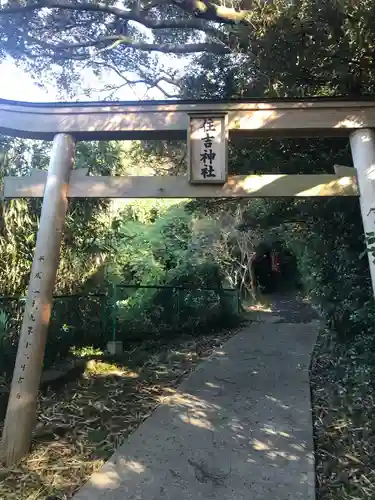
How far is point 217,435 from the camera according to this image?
458cm

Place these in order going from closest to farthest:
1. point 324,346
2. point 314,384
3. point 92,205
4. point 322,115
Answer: point 322,115 → point 314,384 → point 92,205 → point 324,346

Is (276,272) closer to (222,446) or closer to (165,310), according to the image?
(165,310)

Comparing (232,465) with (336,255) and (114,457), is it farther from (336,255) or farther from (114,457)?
(336,255)

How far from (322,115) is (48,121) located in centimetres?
269

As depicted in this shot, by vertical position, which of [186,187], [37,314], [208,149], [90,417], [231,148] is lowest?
[90,417]

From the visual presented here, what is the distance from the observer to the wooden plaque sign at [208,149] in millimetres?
4488

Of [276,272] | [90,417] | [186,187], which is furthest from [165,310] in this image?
[276,272]

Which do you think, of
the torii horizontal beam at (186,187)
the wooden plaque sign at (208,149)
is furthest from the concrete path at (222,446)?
the wooden plaque sign at (208,149)

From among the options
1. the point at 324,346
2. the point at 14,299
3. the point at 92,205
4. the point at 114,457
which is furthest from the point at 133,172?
the point at 114,457

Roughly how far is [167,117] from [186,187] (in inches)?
29.1

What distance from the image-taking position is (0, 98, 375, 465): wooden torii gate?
4336 millimetres

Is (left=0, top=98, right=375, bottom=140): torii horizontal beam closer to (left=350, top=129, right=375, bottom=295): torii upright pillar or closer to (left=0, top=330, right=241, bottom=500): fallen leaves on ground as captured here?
(left=350, top=129, right=375, bottom=295): torii upright pillar

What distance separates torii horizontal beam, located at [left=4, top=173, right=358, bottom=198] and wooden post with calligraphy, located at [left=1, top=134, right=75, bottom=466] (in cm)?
15

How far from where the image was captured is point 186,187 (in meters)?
4.54
